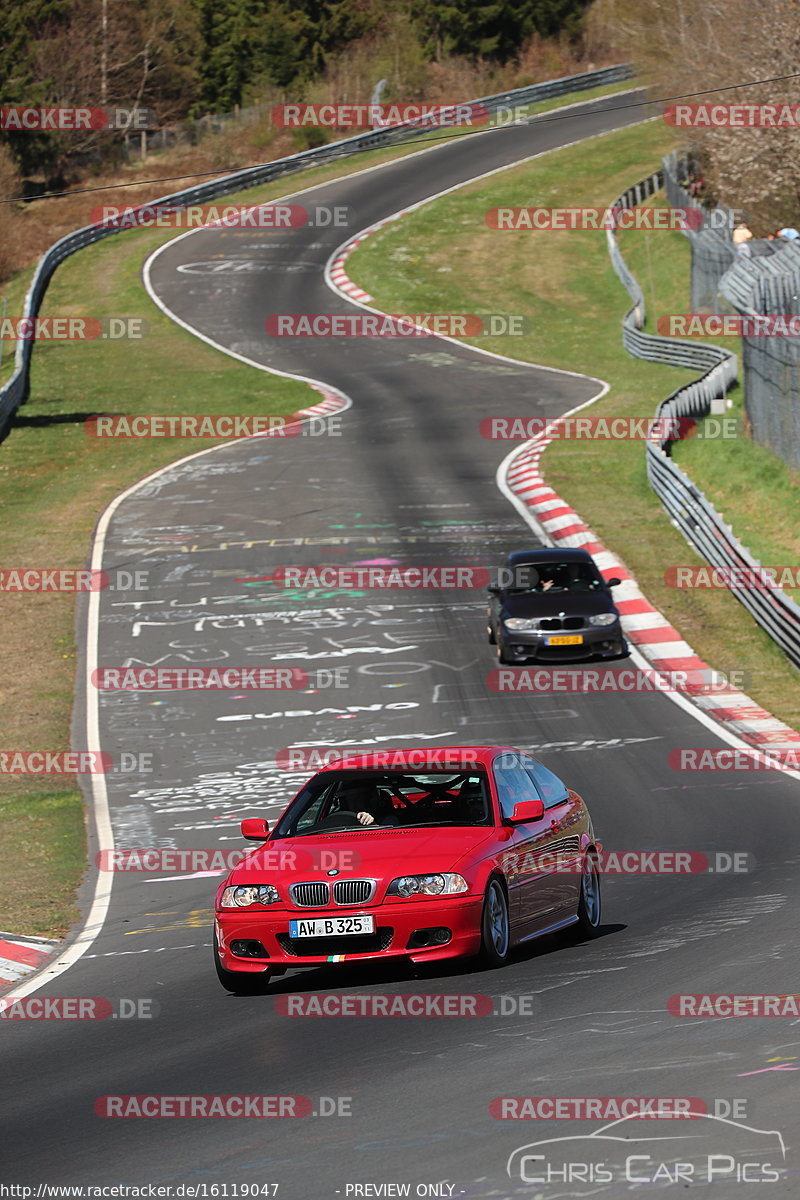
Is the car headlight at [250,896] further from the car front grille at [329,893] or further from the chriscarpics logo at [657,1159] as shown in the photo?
the chriscarpics logo at [657,1159]

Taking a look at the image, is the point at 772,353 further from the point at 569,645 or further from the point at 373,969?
the point at 373,969

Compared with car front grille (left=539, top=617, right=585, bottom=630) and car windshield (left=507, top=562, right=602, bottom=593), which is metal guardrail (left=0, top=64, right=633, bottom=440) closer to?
car windshield (left=507, top=562, right=602, bottom=593)

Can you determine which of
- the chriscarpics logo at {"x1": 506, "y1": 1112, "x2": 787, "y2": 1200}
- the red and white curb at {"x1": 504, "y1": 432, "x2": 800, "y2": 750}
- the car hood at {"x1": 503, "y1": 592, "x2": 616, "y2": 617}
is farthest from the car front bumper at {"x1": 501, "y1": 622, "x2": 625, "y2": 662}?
the chriscarpics logo at {"x1": 506, "y1": 1112, "x2": 787, "y2": 1200}

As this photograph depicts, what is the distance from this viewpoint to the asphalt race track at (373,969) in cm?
686

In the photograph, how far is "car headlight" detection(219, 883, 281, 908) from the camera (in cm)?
999

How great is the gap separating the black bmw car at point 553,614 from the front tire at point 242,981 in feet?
46.5

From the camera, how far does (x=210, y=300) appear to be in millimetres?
59031

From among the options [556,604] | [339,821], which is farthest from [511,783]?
[556,604]

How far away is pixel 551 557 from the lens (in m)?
25.8

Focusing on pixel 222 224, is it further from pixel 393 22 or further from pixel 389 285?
pixel 393 22

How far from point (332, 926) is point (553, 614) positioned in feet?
48.8

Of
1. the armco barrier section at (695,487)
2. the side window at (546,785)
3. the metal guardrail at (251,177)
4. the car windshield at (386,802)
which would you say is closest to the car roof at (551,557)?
the armco barrier section at (695,487)

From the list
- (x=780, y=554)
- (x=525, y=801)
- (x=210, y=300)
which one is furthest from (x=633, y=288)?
(x=525, y=801)

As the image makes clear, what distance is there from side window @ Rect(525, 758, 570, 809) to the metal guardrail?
32.9 metres
